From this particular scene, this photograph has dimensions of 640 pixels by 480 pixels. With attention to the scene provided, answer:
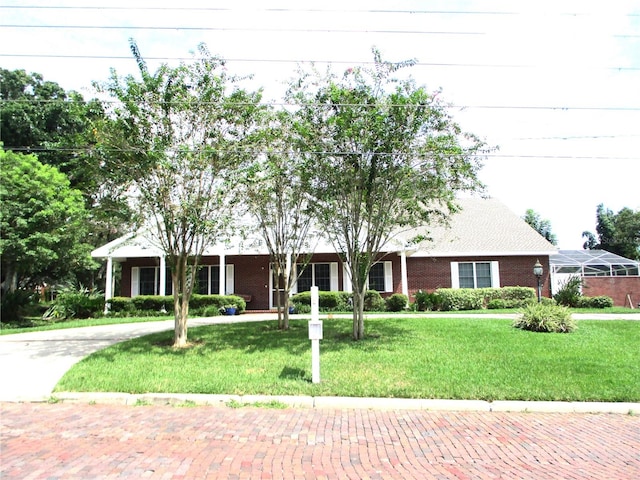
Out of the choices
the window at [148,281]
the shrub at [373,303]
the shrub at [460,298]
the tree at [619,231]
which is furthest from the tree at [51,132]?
the tree at [619,231]

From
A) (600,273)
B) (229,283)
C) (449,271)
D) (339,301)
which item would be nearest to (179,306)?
(339,301)

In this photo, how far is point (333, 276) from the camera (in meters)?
21.5

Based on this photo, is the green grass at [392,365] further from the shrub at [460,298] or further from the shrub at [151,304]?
the shrub at [151,304]

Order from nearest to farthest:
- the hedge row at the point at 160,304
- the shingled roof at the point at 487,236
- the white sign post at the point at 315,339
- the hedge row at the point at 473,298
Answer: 1. the white sign post at the point at 315,339
2. the hedge row at the point at 160,304
3. the hedge row at the point at 473,298
4. the shingled roof at the point at 487,236

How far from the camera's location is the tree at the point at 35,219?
1912 cm

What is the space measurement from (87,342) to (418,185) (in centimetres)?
937

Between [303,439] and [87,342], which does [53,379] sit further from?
[303,439]

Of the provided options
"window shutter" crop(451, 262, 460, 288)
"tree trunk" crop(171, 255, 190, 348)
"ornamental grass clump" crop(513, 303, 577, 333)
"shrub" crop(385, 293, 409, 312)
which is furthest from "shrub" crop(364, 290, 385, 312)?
"tree trunk" crop(171, 255, 190, 348)

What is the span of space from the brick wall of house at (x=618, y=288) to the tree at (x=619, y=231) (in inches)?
1055

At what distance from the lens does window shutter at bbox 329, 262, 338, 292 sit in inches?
840

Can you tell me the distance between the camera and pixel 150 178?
33.4 feet

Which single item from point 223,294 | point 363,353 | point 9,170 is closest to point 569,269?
point 223,294

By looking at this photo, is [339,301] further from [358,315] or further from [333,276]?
[358,315]

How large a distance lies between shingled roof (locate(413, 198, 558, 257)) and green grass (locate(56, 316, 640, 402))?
378 inches
